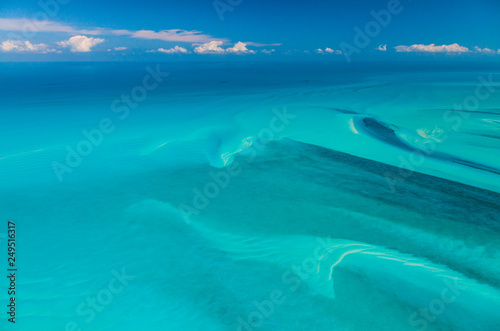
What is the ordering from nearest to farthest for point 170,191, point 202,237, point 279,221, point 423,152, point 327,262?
point 327,262 → point 202,237 → point 279,221 → point 170,191 → point 423,152

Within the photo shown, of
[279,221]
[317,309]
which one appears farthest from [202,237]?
[317,309]

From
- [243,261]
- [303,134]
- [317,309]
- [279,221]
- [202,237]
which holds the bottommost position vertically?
[317,309]

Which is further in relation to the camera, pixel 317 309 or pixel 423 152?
pixel 423 152

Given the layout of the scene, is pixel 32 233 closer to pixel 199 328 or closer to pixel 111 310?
pixel 111 310

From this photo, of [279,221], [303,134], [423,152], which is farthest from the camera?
[303,134]

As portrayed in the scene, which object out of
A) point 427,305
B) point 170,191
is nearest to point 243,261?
point 427,305

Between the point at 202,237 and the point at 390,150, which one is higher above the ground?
the point at 390,150
